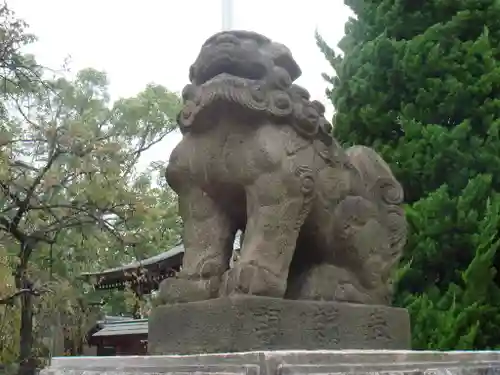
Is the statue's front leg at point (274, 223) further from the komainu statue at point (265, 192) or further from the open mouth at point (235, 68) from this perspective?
the open mouth at point (235, 68)

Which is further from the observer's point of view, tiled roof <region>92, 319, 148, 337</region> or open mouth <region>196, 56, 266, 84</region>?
tiled roof <region>92, 319, 148, 337</region>

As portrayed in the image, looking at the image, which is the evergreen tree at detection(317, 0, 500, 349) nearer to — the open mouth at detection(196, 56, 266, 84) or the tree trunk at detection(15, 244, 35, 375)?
the open mouth at detection(196, 56, 266, 84)

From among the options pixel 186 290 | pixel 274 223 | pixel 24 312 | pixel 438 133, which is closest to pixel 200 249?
pixel 186 290

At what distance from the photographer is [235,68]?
2.73 meters

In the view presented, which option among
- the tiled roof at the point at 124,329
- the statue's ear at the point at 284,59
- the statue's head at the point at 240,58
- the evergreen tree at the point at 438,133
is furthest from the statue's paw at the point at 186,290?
the tiled roof at the point at 124,329

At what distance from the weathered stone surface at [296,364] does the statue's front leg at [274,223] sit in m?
0.39

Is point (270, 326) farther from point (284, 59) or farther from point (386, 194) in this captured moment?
point (284, 59)

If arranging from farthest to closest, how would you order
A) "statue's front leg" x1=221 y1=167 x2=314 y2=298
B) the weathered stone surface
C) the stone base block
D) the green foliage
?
the green foliage → "statue's front leg" x1=221 y1=167 x2=314 y2=298 → the stone base block → the weathered stone surface

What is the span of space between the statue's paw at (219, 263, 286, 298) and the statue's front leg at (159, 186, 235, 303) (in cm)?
15

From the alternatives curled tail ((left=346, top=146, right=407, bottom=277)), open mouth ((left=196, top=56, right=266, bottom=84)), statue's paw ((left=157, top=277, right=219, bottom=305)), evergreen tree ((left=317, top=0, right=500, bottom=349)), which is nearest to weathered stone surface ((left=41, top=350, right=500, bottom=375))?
statue's paw ((left=157, top=277, right=219, bottom=305))

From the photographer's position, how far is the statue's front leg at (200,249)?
8.68ft

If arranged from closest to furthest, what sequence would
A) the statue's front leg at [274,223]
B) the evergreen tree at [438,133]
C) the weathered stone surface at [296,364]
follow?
the weathered stone surface at [296,364], the statue's front leg at [274,223], the evergreen tree at [438,133]

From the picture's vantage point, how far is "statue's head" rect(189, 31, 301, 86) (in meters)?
2.70

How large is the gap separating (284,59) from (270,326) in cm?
112
